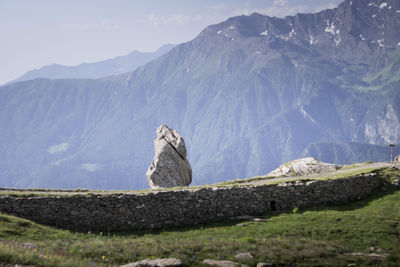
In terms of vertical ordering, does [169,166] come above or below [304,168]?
above

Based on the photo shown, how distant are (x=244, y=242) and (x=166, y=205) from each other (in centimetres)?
986

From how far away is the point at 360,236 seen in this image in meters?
22.7

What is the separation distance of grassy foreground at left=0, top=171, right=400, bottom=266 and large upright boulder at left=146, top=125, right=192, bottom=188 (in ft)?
103

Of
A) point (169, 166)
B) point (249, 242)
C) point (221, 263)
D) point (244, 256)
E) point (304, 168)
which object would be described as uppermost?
point (169, 166)

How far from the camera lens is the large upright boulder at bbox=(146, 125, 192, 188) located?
5934 centimetres

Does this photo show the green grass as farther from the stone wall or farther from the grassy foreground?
the stone wall

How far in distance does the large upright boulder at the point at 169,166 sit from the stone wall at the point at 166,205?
2914 cm

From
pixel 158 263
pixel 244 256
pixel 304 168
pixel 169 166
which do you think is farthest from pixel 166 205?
pixel 169 166

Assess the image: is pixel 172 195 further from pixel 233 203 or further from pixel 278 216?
pixel 278 216

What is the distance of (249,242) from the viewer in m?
21.0

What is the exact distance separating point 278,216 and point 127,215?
1139 cm

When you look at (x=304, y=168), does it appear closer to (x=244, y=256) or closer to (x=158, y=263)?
(x=244, y=256)

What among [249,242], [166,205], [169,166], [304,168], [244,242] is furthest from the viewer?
[169,166]

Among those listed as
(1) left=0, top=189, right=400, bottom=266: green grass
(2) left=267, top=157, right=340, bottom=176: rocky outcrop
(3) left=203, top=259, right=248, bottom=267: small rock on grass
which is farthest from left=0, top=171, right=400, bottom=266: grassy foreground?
(2) left=267, top=157, right=340, bottom=176: rocky outcrop
